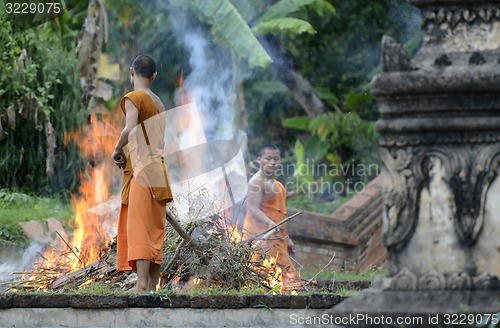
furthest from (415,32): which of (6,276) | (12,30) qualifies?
(6,276)

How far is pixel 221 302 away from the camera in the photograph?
27.6 feet

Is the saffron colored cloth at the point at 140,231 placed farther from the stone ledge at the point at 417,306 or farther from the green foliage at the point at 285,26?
the green foliage at the point at 285,26

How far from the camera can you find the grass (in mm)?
12602

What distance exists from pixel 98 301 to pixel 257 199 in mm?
3975

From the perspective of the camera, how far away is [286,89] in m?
23.5

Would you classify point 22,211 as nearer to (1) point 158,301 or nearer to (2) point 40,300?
(2) point 40,300

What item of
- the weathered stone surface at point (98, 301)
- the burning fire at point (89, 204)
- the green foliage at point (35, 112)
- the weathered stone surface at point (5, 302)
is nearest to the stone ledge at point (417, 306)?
the weathered stone surface at point (98, 301)

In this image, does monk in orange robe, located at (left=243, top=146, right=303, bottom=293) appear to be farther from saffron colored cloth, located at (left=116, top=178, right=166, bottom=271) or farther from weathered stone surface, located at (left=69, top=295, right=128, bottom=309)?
weathered stone surface, located at (left=69, top=295, right=128, bottom=309)

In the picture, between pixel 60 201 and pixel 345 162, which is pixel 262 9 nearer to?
pixel 345 162

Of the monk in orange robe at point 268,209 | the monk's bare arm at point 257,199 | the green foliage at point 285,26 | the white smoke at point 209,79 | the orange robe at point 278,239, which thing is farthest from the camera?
the white smoke at point 209,79

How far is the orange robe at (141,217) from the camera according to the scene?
30.4 ft

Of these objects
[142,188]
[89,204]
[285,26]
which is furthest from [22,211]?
[285,26]

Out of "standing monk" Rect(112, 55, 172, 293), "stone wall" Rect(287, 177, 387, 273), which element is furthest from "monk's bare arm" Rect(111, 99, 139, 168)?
"stone wall" Rect(287, 177, 387, 273)

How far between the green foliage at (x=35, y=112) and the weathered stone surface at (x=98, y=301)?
7.10 meters
